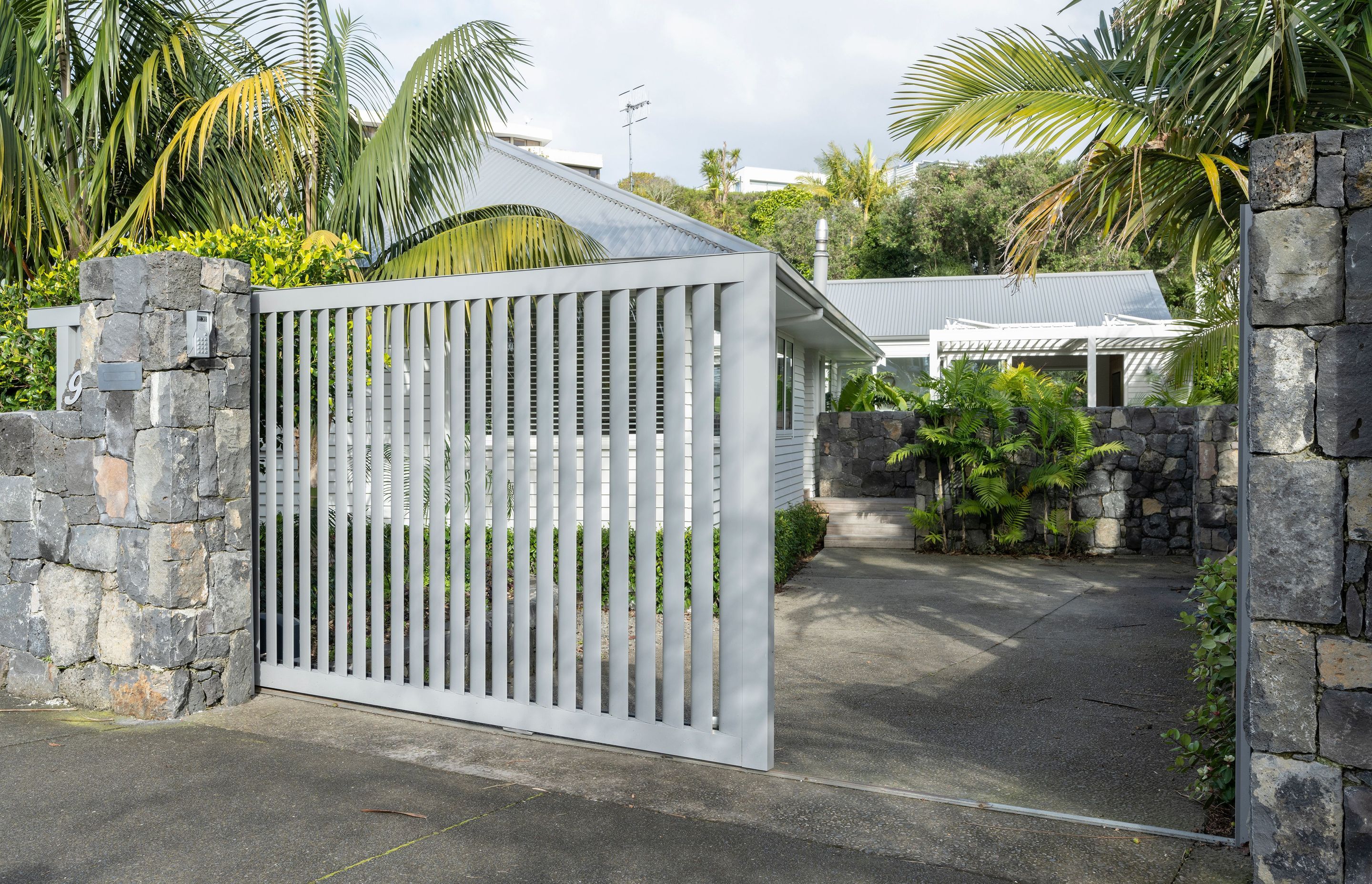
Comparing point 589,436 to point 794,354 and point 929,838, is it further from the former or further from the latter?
point 794,354

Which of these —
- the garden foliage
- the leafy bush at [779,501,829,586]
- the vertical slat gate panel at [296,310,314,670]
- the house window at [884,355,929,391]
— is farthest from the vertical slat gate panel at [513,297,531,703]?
the house window at [884,355,929,391]

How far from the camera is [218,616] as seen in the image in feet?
16.8

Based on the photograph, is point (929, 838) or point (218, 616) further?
point (218, 616)

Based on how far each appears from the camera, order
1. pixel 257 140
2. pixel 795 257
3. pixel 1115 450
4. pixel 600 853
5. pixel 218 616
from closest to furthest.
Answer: pixel 600 853 → pixel 218 616 → pixel 257 140 → pixel 1115 450 → pixel 795 257

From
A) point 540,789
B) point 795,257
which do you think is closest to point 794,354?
point 540,789

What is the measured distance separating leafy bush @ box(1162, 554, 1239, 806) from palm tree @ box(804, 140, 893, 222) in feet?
122

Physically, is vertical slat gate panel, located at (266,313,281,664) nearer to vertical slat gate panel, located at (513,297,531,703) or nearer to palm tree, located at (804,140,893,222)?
vertical slat gate panel, located at (513,297,531,703)

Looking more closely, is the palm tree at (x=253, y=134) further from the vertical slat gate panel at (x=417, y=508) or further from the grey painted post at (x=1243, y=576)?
the grey painted post at (x=1243, y=576)

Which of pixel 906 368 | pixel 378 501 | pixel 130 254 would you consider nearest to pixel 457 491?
pixel 378 501

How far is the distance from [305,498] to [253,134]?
449 centimetres

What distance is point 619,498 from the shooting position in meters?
A: 4.43

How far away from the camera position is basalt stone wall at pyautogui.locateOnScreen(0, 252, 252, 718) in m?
4.94

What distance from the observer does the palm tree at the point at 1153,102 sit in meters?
4.46

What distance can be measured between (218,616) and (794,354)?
975 centimetres
